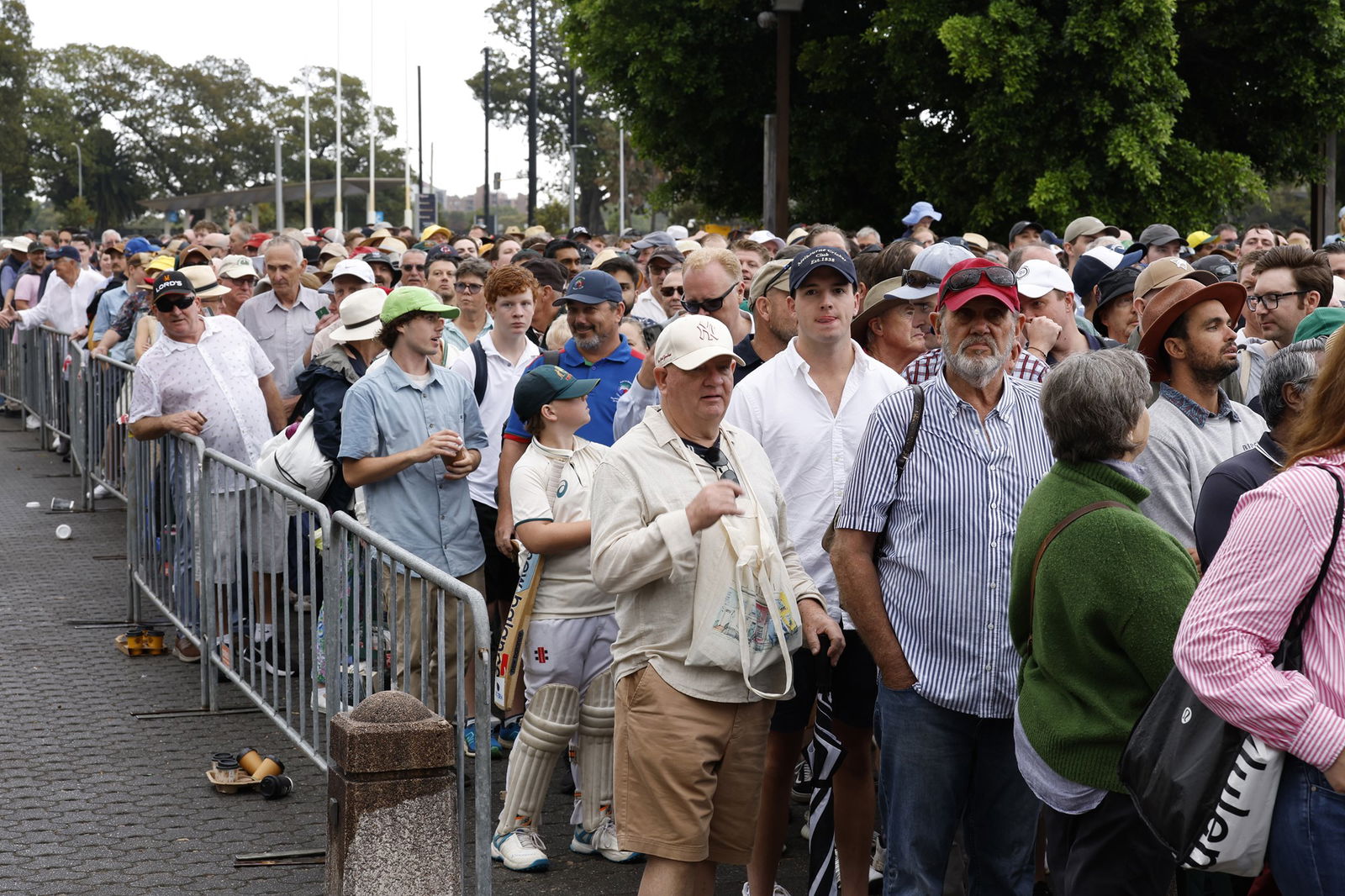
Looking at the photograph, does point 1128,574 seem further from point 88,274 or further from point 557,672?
point 88,274

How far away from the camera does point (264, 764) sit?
6445mm

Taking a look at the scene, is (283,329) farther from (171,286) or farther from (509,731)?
(509,731)

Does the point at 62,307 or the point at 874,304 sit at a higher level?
the point at 62,307

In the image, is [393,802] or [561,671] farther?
[561,671]

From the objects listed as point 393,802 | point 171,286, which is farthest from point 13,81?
point 393,802

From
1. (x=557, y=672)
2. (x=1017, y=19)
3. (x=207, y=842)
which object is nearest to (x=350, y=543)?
(x=557, y=672)

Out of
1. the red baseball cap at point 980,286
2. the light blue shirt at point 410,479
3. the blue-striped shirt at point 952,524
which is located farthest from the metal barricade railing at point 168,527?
the red baseball cap at point 980,286

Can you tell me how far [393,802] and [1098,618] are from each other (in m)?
2.19

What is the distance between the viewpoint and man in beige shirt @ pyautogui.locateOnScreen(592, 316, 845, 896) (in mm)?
4211

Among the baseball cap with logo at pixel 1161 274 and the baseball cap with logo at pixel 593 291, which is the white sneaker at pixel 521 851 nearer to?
the baseball cap with logo at pixel 593 291

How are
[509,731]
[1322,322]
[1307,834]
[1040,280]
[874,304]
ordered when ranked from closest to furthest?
[1307,834]
[1322,322]
[874,304]
[1040,280]
[509,731]

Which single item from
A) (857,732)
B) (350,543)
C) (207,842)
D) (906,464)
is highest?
(906,464)

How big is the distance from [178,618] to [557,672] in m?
3.30

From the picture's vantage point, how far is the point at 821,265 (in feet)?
16.5
